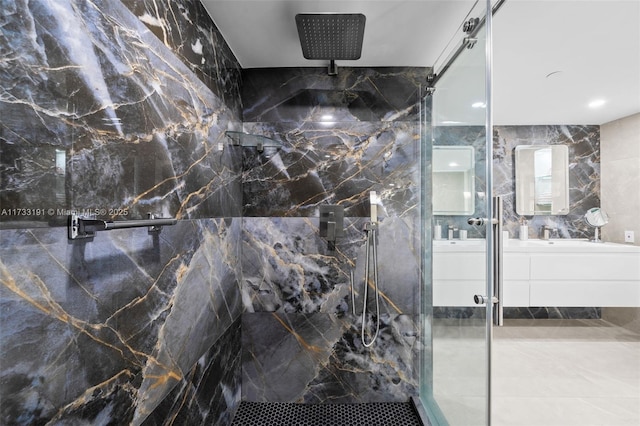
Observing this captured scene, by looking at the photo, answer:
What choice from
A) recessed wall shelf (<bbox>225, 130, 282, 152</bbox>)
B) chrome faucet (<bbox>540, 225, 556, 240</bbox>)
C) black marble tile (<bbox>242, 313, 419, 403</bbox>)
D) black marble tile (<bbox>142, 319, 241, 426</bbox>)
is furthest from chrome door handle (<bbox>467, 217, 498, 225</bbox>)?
chrome faucet (<bbox>540, 225, 556, 240</bbox>)

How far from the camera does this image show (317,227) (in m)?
1.99

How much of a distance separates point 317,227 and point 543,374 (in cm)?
216

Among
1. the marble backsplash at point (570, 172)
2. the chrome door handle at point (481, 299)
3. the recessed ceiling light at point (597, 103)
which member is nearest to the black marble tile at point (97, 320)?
the chrome door handle at point (481, 299)

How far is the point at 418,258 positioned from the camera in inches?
77.9

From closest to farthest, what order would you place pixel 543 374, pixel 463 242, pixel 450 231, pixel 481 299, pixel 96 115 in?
pixel 96 115 → pixel 481 299 → pixel 463 242 → pixel 450 231 → pixel 543 374

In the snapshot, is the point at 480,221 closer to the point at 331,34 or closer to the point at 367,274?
the point at 367,274

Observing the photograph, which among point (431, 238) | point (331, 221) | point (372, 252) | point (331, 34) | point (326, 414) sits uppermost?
point (331, 34)

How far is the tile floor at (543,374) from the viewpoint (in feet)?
4.69

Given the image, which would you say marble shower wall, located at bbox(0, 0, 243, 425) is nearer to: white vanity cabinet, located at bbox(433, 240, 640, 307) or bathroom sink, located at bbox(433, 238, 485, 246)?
bathroom sink, located at bbox(433, 238, 485, 246)

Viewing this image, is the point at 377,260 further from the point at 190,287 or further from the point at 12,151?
the point at 12,151

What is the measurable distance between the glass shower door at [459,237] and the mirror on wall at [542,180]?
1954 millimetres

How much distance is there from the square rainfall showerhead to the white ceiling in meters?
0.07

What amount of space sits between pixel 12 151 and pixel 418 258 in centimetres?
198

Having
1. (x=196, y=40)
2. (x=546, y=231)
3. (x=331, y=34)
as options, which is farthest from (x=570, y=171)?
(x=196, y=40)
